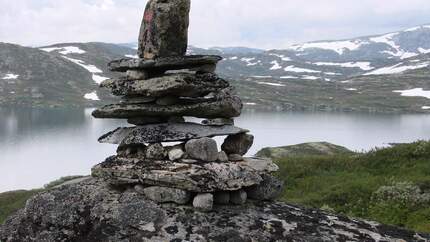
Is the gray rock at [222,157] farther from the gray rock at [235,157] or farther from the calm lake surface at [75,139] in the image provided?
the calm lake surface at [75,139]

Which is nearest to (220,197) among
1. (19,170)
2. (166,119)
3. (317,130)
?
(166,119)

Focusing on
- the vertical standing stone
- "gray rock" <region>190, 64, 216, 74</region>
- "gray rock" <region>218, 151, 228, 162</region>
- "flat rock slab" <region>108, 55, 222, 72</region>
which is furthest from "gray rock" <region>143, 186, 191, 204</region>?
the vertical standing stone

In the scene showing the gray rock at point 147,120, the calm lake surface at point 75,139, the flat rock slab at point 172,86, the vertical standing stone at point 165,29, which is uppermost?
the vertical standing stone at point 165,29

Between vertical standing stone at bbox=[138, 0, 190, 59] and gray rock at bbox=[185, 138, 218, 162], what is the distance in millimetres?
2915

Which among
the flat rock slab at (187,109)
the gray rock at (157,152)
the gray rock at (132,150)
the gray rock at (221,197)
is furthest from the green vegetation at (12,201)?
the gray rock at (221,197)

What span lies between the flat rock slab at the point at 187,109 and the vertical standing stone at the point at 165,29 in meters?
1.63

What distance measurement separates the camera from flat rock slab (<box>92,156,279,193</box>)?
12930 mm

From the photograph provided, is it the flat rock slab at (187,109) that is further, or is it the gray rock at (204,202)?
the flat rock slab at (187,109)

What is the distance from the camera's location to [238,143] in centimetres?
1543

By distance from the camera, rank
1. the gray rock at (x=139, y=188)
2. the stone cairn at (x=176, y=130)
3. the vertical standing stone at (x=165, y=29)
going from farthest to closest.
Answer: the vertical standing stone at (x=165, y=29)
the gray rock at (x=139, y=188)
the stone cairn at (x=176, y=130)

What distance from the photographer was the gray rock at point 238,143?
1542 cm

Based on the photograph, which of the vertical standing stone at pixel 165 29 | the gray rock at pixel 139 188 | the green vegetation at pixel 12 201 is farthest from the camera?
the green vegetation at pixel 12 201

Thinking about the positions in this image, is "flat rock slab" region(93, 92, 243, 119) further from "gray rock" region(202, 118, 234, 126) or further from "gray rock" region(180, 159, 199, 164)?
"gray rock" region(180, 159, 199, 164)

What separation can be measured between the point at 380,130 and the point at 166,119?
153874 mm
